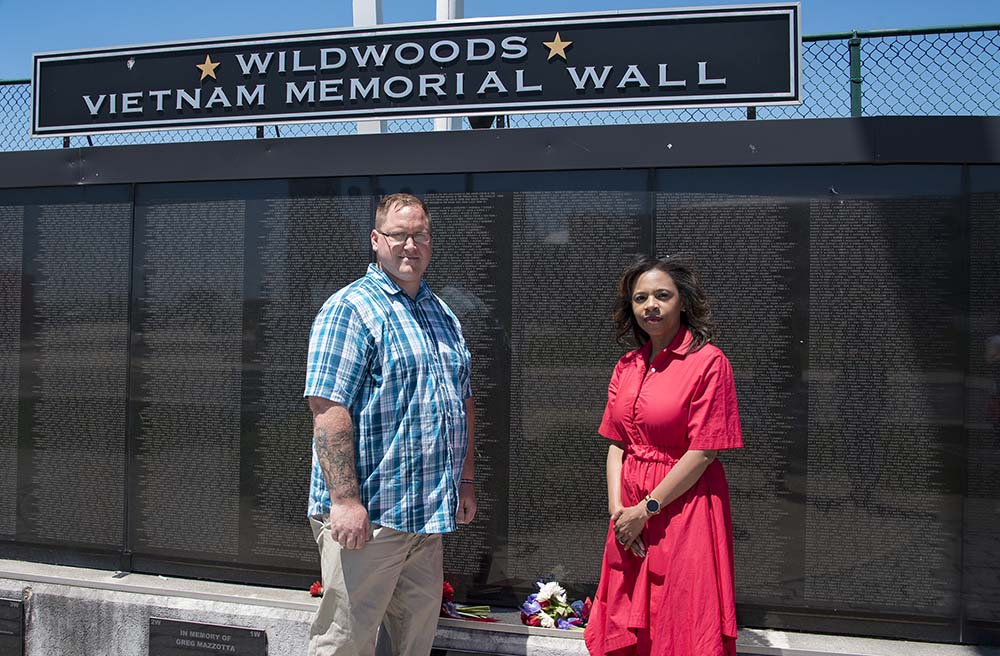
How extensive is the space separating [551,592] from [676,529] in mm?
1471

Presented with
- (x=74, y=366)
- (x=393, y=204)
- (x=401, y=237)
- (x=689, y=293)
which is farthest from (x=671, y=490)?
(x=74, y=366)

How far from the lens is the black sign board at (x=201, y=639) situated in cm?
409

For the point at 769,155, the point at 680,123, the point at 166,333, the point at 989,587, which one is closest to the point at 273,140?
the point at 166,333

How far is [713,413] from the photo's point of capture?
8.91ft

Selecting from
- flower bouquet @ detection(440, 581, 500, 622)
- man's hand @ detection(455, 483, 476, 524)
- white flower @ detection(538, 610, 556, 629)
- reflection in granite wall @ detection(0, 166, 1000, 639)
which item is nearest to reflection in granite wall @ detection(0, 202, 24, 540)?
reflection in granite wall @ detection(0, 166, 1000, 639)

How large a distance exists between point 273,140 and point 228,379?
4.55ft

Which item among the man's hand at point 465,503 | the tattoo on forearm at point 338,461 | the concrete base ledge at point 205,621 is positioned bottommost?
the concrete base ledge at point 205,621

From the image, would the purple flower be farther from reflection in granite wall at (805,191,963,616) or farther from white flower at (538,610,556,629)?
reflection in granite wall at (805,191,963,616)

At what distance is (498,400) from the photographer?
4.23 m

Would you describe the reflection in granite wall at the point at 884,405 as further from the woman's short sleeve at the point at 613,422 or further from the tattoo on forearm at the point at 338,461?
the tattoo on forearm at the point at 338,461

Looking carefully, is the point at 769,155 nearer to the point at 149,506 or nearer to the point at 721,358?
the point at 721,358

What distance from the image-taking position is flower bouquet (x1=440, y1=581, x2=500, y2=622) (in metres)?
4.01

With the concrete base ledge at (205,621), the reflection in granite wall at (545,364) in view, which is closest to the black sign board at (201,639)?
the concrete base ledge at (205,621)

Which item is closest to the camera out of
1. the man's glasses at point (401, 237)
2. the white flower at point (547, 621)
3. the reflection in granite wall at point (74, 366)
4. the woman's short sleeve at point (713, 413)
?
the woman's short sleeve at point (713, 413)
